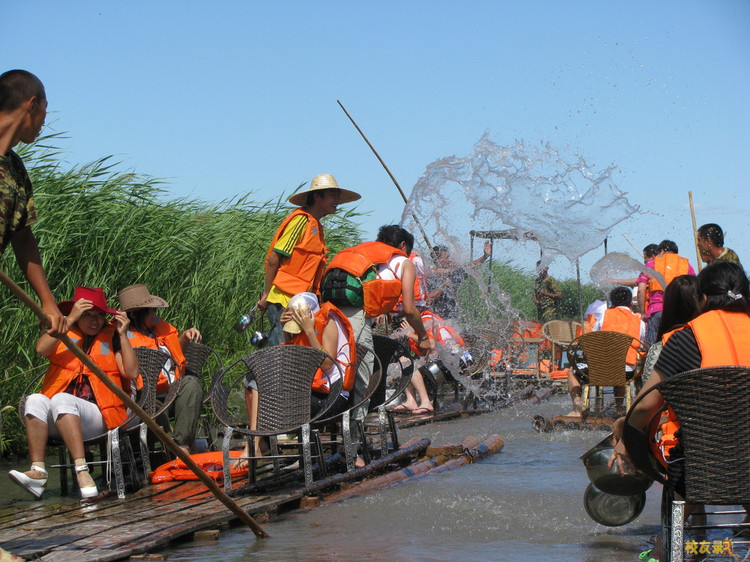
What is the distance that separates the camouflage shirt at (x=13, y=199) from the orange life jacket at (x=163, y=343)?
2932mm

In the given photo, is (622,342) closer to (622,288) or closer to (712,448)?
(622,288)

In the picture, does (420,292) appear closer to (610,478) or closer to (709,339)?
(610,478)

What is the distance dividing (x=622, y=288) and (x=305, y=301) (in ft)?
17.0

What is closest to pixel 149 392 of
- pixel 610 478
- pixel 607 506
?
pixel 607 506

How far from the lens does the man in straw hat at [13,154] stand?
4301mm

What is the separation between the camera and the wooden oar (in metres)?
4.02

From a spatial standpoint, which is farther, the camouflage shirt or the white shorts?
the white shorts

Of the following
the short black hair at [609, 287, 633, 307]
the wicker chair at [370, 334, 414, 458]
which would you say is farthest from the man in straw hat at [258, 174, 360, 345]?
the short black hair at [609, 287, 633, 307]

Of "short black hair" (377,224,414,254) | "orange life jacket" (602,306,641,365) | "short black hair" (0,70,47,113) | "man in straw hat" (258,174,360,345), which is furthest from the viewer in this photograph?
"orange life jacket" (602,306,641,365)

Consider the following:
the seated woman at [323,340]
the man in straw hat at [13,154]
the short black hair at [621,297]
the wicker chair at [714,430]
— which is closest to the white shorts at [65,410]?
the seated woman at [323,340]

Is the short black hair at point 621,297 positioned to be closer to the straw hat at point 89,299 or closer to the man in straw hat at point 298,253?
the man in straw hat at point 298,253

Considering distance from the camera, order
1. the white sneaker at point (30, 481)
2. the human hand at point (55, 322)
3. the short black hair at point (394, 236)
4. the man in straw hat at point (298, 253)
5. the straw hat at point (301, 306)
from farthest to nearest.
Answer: the short black hair at point (394, 236), the man in straw hat at point (298, 253), the straw hat at point (301, 306), the white sneaker at point (30, 481), the human hand at point (55, 322)

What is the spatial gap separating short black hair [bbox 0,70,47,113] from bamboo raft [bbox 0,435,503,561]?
6.55 ft

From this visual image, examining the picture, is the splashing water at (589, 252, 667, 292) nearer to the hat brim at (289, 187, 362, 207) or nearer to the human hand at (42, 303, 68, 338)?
the hat brim at (289, 187, 362, 207)
